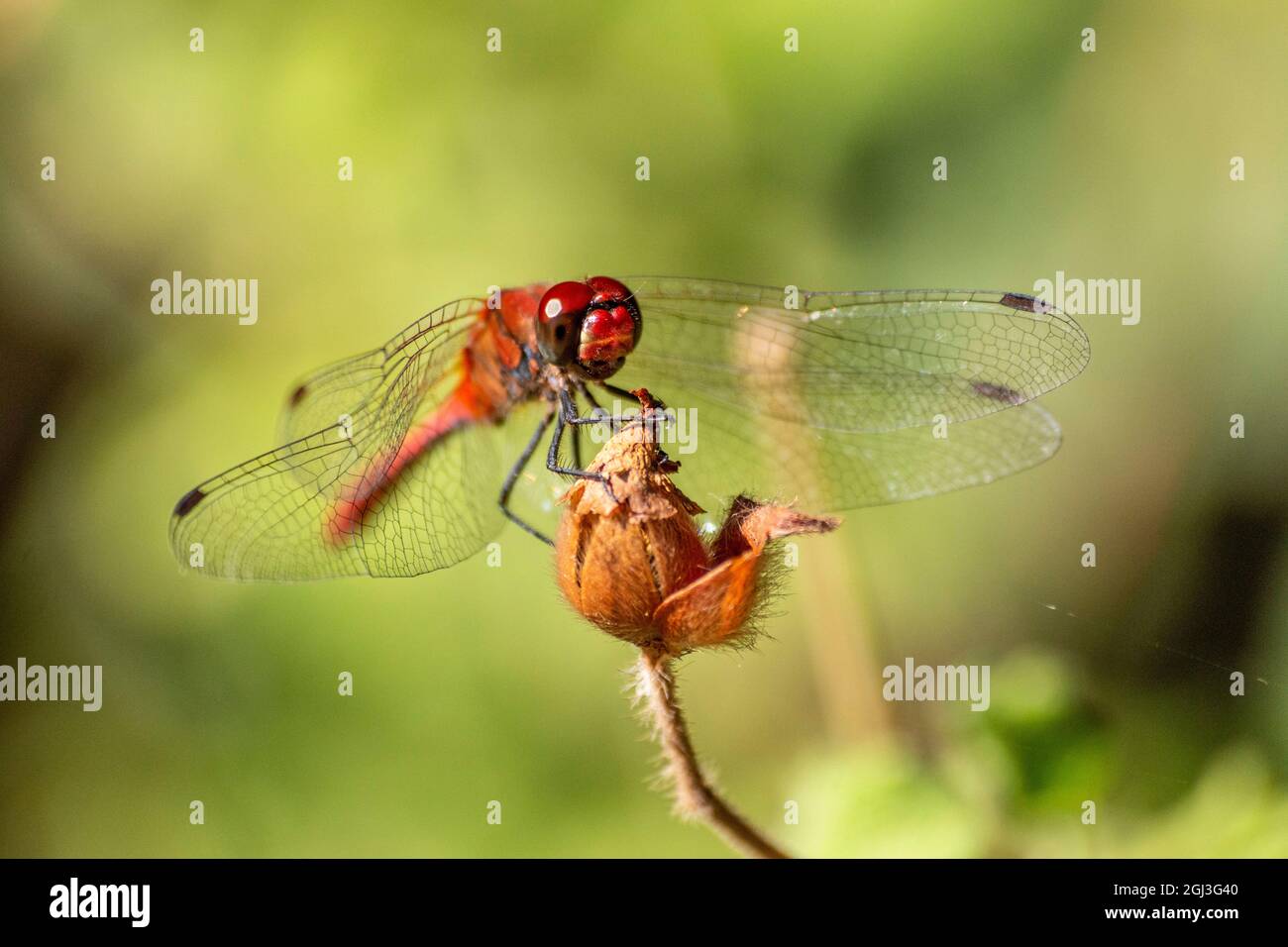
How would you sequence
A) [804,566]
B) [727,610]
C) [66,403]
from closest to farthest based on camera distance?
[727,610]
[804,566]
[66,403]

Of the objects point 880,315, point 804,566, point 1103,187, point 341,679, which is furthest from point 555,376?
point 1103,187

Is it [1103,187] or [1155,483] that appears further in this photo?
[1103,187]

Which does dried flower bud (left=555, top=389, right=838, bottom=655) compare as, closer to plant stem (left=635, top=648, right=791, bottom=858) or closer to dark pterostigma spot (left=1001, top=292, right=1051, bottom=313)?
plant stem (left=635, top=648, right=791, bottom=858)

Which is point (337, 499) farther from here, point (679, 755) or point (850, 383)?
point (850, 383)

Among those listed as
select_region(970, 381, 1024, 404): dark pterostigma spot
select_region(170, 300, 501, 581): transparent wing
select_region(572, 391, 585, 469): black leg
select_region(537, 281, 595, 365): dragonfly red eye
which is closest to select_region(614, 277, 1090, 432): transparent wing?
select_region(970, 381, 1024, 404): dark pterostigma spot

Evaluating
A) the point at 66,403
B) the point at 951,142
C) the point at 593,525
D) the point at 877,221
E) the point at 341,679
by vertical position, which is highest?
the point at 951,142

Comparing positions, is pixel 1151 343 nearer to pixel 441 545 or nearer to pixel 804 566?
pixel 804 566

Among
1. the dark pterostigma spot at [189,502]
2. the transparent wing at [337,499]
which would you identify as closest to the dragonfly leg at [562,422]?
the transparent wing at [337,499]
